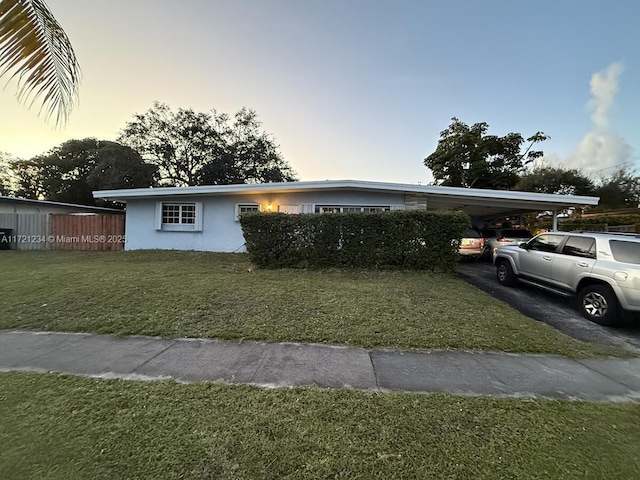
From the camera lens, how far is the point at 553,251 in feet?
20.9

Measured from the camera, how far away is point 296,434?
205cm

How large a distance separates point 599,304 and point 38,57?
28.8 feet

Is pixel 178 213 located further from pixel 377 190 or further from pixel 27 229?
pixel 27 229

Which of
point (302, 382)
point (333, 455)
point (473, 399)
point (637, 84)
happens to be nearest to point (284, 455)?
point (333, 455)

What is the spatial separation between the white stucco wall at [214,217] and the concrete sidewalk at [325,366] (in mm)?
7934

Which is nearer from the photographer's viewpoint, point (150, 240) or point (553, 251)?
point (553, 251)

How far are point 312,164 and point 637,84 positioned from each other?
1600 cm

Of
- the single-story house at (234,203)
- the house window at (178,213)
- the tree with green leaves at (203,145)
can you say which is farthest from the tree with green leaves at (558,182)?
the house window at (178,213)

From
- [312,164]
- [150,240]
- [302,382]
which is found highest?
[312,164]

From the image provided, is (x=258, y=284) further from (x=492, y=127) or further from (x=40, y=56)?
(x=492, y=127)

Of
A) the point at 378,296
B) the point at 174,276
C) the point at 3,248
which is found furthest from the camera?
Result: the point at 3,248

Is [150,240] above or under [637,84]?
under

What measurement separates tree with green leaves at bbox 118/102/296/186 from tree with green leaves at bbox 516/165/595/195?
85.6 feet

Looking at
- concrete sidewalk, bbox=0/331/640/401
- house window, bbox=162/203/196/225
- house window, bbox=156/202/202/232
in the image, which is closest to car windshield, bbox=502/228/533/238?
concrete sidewalk, bbox=0/331/640/401
